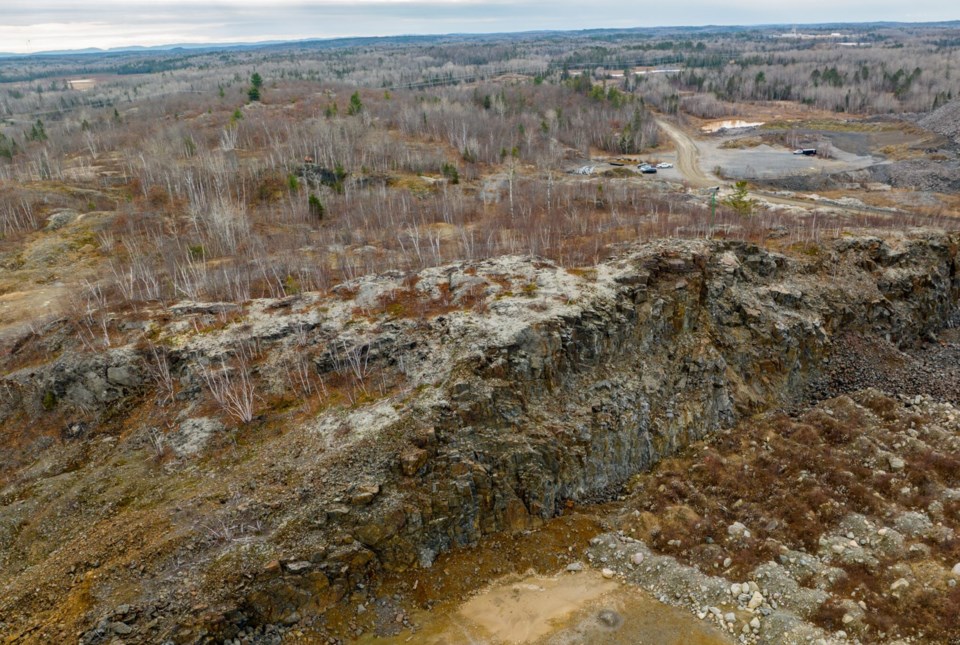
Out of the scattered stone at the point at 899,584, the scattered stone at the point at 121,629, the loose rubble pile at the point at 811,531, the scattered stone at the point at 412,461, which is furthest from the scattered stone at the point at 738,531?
the scattered stone at the point at 121,629

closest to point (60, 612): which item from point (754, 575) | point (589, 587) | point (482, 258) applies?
point (589, 587)

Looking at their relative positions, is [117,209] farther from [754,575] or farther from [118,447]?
[754,575]

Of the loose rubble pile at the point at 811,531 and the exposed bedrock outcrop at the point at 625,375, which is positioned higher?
the exposed bedrock outcrop at the point at 625,375

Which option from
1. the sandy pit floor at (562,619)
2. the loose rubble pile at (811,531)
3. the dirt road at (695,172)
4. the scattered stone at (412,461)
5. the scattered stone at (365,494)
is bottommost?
the sandy pit floor at (562,619)

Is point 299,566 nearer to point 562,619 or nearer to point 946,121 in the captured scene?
point 562,619

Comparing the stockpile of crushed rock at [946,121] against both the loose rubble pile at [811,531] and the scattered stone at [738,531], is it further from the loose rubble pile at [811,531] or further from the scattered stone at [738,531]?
the scattered stone at [738,531]

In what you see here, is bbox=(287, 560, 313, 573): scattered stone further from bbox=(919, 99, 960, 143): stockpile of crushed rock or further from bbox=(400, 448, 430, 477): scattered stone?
bbox=(919, 99, 960, 143): stockpile of crushed rock

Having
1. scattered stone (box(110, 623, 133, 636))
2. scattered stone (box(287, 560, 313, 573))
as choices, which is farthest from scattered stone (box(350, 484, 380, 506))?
scattered stone (box(110, 623, 133, 636))

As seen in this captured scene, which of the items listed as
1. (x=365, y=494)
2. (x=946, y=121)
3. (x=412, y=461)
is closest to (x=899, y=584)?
(x=412, y=461)
